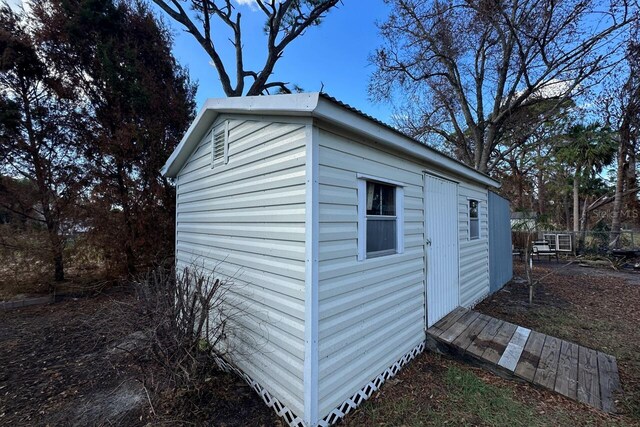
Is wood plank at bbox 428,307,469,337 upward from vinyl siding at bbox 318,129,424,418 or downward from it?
downward

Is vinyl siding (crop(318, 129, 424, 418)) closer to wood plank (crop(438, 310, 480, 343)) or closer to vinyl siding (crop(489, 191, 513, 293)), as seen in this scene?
wood plank (crop(438, 310, 480, 343))

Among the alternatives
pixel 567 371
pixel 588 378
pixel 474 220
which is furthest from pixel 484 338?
pixel 474 220

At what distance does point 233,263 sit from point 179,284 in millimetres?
658

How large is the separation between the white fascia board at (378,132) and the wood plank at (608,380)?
311cm

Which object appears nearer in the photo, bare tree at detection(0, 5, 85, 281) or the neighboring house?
bare tree at detection(0, 5, 85, 281)

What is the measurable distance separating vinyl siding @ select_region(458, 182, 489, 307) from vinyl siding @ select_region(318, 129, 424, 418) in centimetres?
226

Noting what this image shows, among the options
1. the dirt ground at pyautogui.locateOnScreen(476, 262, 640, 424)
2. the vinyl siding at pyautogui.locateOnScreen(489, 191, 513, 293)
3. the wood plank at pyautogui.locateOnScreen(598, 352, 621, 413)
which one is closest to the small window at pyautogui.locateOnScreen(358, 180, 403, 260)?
the wood plank at pyautogui.locateOnScreen(598, 352, 621, 413)

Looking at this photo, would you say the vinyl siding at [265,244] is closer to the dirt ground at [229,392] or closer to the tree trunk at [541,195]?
the dirt ground at [229,392]

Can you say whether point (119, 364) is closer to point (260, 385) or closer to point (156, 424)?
point (156, 424)

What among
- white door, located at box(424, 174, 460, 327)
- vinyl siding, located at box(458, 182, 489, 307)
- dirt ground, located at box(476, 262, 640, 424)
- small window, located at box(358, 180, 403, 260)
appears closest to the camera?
small window, located at box(358, 180, 403, 260)

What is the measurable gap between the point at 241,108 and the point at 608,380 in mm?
5008

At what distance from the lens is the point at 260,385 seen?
2.89 meters

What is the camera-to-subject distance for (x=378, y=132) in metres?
2.89

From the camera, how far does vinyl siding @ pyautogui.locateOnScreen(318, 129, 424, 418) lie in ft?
8.06
